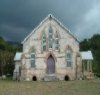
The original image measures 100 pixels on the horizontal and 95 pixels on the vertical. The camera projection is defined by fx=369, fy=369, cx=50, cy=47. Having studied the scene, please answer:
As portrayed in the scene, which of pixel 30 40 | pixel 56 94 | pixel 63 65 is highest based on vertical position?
pixel 30 40

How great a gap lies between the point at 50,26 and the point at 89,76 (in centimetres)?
888

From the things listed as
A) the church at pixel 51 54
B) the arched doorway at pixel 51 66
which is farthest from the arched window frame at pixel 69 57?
the arched doorway at pixel 51 66

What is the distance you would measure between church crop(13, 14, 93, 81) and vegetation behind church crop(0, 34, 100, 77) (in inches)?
809

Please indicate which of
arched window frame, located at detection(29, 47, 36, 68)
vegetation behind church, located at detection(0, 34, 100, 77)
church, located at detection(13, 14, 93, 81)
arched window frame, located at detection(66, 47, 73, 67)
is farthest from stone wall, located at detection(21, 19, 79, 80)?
vegetation behind church, located at detection(0, 34, 100, 77)

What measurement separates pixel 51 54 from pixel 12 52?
40.9 meters

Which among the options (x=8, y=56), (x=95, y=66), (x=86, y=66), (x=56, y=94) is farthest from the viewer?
(x=8, y=56)

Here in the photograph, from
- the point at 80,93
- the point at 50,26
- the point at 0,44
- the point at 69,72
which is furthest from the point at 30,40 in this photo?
the point at 0,44

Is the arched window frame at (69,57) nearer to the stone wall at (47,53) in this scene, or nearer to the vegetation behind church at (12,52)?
the stone wall at (47,53)

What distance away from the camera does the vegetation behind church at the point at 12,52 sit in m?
81.6

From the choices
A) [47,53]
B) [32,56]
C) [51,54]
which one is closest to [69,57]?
[51,54]

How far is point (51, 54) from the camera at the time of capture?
51.7 m

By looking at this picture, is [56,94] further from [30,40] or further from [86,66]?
[86,66]

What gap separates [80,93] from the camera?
31.8 m

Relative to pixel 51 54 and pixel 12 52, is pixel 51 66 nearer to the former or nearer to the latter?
pixel 51 54
